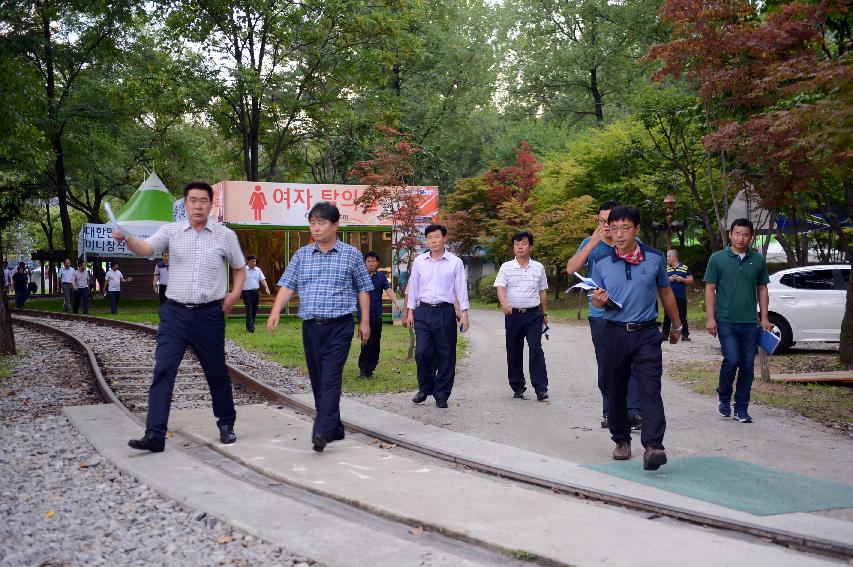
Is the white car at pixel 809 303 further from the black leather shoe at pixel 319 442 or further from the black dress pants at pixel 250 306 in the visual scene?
the black dress pants at pixel 250 306

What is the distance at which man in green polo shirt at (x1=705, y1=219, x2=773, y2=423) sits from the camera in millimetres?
8469

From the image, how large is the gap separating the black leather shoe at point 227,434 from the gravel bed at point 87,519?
3.18ft

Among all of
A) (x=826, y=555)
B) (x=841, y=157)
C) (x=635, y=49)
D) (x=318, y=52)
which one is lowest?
(x=826, y=555)

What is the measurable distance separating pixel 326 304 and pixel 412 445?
1393 millimetres

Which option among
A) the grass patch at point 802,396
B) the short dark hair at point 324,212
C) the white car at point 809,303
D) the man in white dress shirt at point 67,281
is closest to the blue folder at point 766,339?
the grass patch at point 802,396

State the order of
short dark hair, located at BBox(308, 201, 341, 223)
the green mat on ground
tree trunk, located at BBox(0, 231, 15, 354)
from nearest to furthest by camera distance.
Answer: the green mat on ground
short dark hair, located at BBox(308, 201, 341, 223)
tree trunk, located at BBox(0, 231, 15, 354)

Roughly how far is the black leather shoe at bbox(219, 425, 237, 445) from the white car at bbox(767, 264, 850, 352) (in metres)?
11.2

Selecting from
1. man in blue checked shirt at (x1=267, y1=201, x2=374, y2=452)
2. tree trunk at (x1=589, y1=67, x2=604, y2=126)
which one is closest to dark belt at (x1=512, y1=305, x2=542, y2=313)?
man in blue checked shirt at (x1=267, y1=201, x2=374, y2=452)

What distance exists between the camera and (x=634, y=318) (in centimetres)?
650

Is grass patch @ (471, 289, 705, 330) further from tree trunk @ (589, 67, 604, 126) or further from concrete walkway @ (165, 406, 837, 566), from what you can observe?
concrete walkway @ (165, 406, 837, 566)

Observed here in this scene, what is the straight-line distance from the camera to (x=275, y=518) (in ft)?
17.3

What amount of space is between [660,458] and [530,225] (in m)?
28.7

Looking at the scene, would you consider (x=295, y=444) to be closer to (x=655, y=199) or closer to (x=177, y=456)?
(x=177, y=456)

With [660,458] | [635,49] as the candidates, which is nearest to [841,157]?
[660,458]
